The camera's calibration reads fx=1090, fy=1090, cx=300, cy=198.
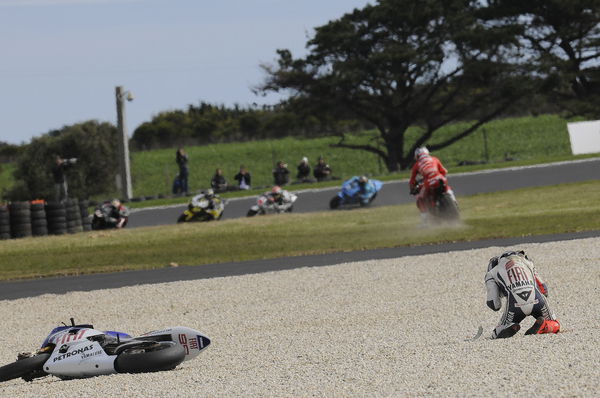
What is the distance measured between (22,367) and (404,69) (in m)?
41.7

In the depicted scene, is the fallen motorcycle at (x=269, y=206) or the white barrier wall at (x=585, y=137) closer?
the fallen motorcycle at (x=269, y=206)

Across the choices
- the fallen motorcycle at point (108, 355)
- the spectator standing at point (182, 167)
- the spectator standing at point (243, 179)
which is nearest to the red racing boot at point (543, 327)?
the fallen motorcycle at point (108, 355)

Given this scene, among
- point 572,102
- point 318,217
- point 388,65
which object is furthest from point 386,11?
point 318,217

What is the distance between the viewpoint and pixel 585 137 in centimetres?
4294

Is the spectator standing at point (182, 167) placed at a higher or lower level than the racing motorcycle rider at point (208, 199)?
higher

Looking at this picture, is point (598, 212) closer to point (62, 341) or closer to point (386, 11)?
point (62, 341)

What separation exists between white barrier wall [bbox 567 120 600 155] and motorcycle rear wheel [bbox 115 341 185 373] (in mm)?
35596

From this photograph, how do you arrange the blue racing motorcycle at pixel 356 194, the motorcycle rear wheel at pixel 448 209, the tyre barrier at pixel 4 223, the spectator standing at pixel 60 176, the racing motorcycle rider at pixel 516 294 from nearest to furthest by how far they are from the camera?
the racing motorcycle rider at pixel 516 294 → the motorcycle rear wheel at pixel 448 209 → the tyre barrier at pixel 4 223 → the spectator standing at pixel 60 176 → the blue racing motorcycle at pixel 356 194

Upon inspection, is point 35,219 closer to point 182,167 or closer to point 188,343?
point 182,167

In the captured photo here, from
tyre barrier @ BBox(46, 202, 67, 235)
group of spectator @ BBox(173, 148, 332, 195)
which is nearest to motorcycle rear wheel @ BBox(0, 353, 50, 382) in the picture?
tyre barrier @ BBox(46, 202, 67, 235)

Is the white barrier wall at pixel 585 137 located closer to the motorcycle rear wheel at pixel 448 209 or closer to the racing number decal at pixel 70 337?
the motorcycle rear wheel at pixel 448 209

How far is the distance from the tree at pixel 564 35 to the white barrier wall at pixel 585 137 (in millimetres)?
6796

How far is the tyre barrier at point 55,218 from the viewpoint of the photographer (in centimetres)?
2795

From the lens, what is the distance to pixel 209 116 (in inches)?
4112
